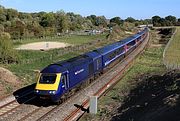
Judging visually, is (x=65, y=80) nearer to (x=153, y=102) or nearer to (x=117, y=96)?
(x=117, y=96)

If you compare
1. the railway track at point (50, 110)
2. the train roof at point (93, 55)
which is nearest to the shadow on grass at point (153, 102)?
the railway track at point (50, 110)

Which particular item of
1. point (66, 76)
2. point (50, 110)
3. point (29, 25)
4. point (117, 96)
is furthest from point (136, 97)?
point (29, 25)

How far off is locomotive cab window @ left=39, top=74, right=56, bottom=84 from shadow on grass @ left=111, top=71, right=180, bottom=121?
4977 millimetres

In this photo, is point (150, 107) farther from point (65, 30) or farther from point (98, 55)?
point (65, 30)

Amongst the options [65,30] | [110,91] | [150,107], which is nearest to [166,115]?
[150,107]

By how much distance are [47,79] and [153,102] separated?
7.46 m

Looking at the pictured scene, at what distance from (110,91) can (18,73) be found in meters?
10.3

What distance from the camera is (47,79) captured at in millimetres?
26625

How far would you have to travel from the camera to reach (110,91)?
3269cm

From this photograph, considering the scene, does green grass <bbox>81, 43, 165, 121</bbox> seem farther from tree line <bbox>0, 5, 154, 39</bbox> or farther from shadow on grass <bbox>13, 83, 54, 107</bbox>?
tree line <bbox>0, 5, 154, 39</bbox>

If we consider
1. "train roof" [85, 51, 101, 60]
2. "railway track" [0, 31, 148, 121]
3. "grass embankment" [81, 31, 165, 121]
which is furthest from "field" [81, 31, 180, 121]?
"train roof" [85, 51, 101, 60]

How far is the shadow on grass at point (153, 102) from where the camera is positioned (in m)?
20.1

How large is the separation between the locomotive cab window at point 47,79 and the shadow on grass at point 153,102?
16.3ft

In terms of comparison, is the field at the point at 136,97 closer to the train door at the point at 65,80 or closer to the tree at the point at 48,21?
the train door at the point at 65,80
